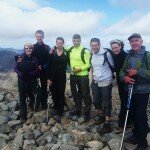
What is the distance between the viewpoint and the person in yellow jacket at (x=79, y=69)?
13.9 metres

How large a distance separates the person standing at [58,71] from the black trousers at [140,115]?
4.01 meters

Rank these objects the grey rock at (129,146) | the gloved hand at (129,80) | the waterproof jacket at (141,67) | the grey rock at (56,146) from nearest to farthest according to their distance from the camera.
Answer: the waterproof jacket at (141,67), the gloved hand at (129,80), the grey rock at (129,146), the grey rock at (56,146)

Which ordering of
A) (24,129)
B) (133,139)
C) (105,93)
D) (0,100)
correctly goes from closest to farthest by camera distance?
(133,139) → (105,93) → (24,129) → (0,100)

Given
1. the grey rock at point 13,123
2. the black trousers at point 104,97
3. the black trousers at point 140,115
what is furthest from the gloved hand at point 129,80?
the grey rock at point 13,123

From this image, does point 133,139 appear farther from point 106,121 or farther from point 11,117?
point 11,117

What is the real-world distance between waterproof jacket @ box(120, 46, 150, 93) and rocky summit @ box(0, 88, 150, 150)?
2.36m

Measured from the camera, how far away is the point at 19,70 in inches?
596

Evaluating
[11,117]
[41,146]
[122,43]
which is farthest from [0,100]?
[122,43]

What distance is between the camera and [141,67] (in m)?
11.2

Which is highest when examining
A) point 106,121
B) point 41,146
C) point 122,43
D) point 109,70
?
point 122,43

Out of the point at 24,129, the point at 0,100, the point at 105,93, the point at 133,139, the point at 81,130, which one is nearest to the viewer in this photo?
the point at 133,139

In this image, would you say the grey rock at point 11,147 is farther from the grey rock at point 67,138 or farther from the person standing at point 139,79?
the person standing at point 139,79

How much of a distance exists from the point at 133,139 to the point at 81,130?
264 cm

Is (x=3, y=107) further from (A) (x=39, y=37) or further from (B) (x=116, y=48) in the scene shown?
(B) (x=116, y=48)
